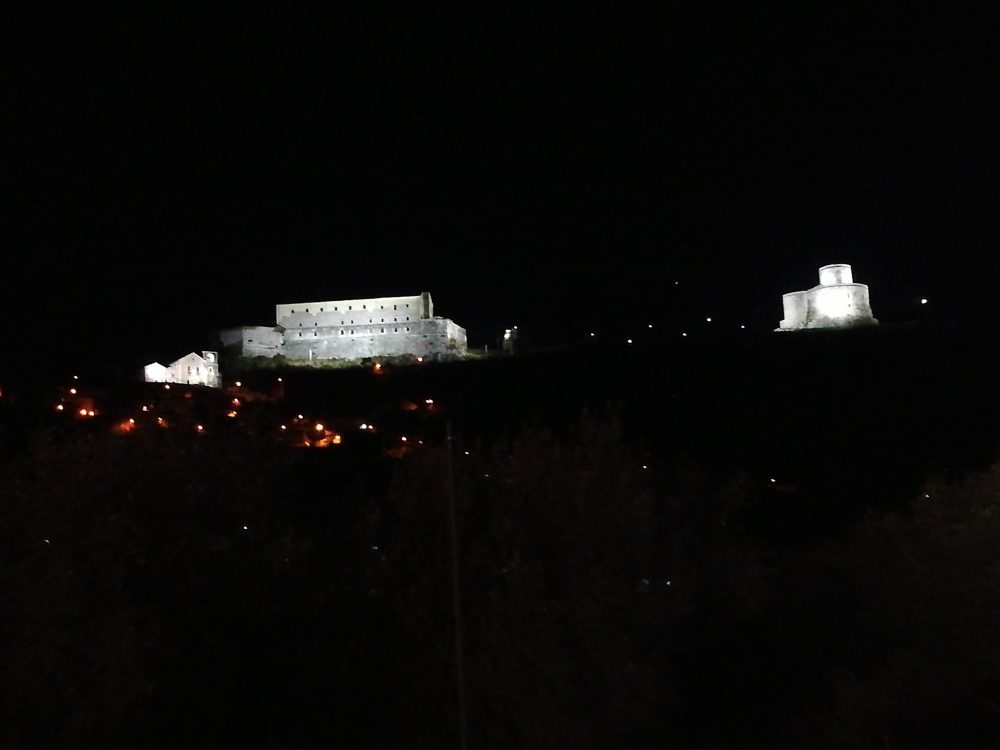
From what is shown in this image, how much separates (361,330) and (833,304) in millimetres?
37073

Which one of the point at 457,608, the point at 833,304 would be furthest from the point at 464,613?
the point at 833,304

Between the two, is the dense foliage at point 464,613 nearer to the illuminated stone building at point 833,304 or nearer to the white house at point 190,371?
the white house at point 190,371

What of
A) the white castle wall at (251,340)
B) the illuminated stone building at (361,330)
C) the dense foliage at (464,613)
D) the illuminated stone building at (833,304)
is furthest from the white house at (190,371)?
the dense foliage at (464,613)

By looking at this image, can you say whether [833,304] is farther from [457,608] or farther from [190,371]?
[457,608]

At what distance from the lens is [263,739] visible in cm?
636

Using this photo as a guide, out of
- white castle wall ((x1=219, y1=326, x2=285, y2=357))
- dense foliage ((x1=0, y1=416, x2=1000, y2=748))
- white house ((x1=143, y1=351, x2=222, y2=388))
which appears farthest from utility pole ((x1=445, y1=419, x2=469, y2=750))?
white castle wall ((x1=219, y1=326, x2=285, y2=357))

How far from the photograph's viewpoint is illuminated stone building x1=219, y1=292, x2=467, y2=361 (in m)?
63.9

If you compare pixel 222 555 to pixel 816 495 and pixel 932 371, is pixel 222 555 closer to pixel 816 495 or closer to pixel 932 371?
pixel 816 495

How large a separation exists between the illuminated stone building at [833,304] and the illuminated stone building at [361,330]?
2678 centimetres

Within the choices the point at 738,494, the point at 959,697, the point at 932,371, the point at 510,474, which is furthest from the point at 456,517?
the point at 932,371

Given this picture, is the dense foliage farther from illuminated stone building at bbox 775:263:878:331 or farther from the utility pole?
illuminated stone building at bbox 775:263:878:331

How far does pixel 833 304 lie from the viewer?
55562mm

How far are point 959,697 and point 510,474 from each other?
14.5 ft

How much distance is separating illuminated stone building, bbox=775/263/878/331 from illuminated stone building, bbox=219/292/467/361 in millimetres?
26784
